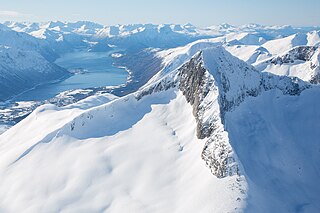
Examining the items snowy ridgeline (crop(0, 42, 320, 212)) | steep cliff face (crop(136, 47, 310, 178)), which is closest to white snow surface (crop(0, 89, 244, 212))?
snowy ridgeline (crop(0, 42, 320, 212))

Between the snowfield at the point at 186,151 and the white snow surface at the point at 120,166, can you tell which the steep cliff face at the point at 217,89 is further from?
the white snow surface at the point at 120,166

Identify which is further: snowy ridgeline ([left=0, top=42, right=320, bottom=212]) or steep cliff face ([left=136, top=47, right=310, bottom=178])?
steep cliff face ([left=136, top=47, right=310, bottom=178])

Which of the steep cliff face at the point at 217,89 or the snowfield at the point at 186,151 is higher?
the steep cliff face at the point at 217,89

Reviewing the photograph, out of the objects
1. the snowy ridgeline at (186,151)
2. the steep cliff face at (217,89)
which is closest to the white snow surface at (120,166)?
A: the snowy ridgeline at (186,151)

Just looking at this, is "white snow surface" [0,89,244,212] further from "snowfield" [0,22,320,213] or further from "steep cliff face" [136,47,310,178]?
"steep cliff face" [136,47,310,178]

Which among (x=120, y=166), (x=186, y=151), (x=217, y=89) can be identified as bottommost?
(x=120, y=166)

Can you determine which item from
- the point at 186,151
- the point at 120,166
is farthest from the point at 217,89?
the point at 120,166

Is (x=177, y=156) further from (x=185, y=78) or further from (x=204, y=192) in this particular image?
(x=185, y=78)

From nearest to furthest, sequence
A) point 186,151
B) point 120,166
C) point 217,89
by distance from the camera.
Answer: point 186,151 → point 120,166 → point 217,89

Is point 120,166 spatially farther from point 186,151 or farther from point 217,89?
point 217,89
